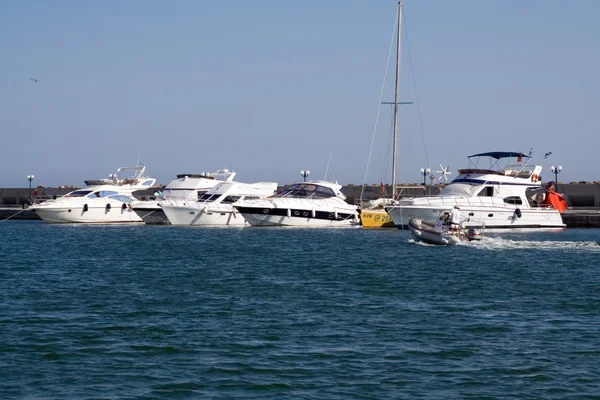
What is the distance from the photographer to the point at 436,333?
61.0 feet

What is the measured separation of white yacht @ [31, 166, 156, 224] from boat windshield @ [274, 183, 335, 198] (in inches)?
494

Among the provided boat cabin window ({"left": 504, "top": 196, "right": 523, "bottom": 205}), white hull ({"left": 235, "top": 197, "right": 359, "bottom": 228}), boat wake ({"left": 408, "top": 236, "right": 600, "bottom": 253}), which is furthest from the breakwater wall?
boat wake ({"left": 408, "top": 236, "right": 600, "bottom": 253})

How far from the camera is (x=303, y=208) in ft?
185

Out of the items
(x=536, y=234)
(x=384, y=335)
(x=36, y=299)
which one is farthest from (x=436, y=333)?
(x=536, y=234)

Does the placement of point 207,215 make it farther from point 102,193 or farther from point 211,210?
point 102,193

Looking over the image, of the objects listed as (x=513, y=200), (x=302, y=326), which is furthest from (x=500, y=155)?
(x=302, y=326)

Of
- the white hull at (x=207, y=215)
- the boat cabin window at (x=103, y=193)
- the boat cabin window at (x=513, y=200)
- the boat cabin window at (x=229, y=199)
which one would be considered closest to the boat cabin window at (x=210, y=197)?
the boat cabin window at (x=229, y=199)

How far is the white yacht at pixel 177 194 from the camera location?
62438mm

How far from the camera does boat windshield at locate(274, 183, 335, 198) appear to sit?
58125mm

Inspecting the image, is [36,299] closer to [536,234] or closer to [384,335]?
[384,335]

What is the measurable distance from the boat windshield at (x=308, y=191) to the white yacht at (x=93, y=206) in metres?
12.5

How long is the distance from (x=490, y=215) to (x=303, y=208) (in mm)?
11790

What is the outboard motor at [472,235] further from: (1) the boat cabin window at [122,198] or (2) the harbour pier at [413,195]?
(1) the boat cabin window at [122,198]

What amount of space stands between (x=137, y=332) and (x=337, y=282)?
1003 centimetres
